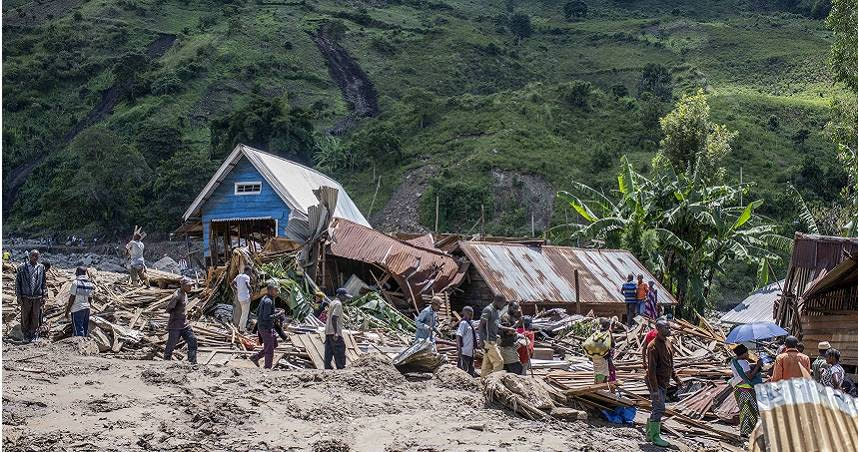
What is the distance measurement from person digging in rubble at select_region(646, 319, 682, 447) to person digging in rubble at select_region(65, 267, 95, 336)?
30.7 feet

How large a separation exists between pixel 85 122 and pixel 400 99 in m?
28.4

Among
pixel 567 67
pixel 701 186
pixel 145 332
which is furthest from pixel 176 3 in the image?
pixel 145 332

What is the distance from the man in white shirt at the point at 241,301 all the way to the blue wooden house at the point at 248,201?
7025 millimetres

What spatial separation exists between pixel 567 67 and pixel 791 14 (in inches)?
1276

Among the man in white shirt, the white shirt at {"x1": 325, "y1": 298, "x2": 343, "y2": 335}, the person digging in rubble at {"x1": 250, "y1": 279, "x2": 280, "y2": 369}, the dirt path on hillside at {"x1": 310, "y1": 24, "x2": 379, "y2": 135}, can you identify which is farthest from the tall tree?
the dirt path on hillside at {"x1": 310, "y1": 24, "x2": 379, "y2": 135}

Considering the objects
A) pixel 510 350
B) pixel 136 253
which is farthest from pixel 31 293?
pixel 510 350

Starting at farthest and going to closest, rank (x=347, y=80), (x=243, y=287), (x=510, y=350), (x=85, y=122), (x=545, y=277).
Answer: (x=347, y=80), (x=85, y=122), (x=545, y=277), (x=243, y=287), (x=510, y=350)

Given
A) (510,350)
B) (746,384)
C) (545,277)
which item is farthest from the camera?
(545,277)

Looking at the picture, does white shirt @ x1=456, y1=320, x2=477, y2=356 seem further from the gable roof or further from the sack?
the gable roof

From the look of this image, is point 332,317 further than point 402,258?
No

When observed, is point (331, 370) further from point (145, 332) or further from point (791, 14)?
point (791, 14)

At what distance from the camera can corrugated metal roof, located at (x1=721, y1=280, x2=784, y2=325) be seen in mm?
27828

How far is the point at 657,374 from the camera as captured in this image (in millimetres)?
9602

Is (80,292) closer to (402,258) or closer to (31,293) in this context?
(31,293)
